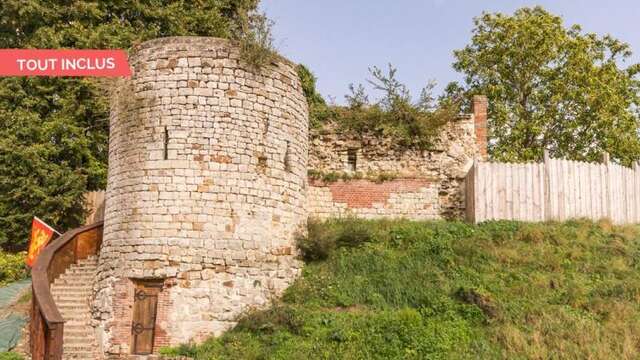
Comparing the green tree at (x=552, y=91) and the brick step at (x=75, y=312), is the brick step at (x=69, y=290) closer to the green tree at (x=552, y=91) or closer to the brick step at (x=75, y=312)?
the brick step at (x=75, y=312)

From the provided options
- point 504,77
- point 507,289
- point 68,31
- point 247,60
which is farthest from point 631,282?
point 68,31

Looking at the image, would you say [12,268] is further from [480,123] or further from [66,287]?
[480,123]

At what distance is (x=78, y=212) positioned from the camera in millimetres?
17828

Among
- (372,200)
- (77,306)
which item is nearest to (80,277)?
(77,306)

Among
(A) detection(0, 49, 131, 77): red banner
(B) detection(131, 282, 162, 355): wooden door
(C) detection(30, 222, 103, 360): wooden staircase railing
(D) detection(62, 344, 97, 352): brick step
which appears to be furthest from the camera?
(A) detection(0, 49, 131, 77): red banner

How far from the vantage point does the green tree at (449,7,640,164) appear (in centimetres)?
2162

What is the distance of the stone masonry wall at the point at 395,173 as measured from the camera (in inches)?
621

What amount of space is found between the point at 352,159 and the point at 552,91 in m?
10.1

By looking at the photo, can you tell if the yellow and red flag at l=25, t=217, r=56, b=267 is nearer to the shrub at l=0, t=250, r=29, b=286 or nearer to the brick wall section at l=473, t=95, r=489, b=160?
the shrub at l=0, t=250, r=29, b=286

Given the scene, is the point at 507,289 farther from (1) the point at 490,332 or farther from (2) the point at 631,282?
(2) the point at 631,282

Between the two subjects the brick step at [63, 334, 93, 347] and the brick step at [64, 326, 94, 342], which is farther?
the brick step at [64, 326, 94, 342]

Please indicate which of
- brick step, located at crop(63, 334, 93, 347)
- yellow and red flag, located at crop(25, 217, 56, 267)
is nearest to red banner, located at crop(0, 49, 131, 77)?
yellow and red flag, located at crop(25, 217, 56, 267)

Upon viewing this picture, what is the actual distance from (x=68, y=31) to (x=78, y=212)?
19.8ft

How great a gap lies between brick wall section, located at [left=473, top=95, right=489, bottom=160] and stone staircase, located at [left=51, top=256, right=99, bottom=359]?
10.7m
